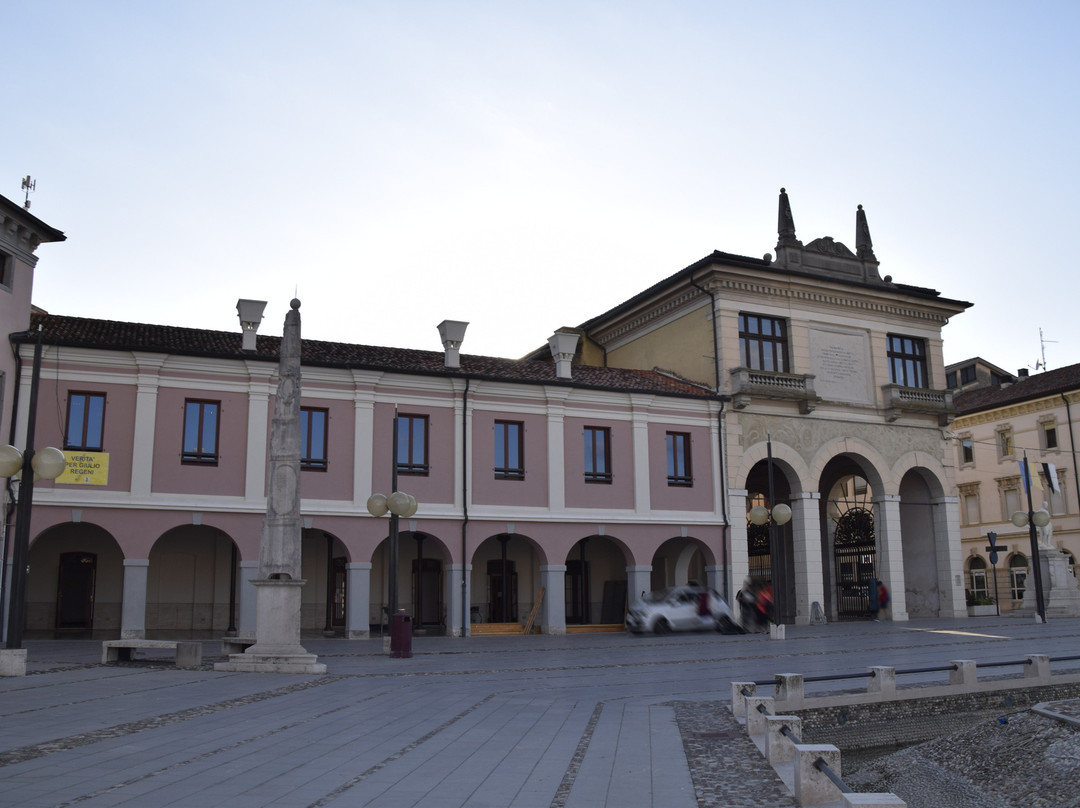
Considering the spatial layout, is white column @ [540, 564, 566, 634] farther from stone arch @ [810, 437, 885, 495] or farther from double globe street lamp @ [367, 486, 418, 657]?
stone arch @ [810, 437, 885, 495]

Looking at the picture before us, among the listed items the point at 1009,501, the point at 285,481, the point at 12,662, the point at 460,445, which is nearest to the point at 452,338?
the point at 460,445

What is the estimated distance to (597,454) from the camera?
3053 cm

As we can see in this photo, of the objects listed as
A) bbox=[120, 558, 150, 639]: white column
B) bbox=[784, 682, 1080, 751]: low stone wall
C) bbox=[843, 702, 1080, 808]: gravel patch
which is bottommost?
bbox=[843, 702, 1080, 808]: gravel patch

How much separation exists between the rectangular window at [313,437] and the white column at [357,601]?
291 cm

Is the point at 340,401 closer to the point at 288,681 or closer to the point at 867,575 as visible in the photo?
the point at 288,681

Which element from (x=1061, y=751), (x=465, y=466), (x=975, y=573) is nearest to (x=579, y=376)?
(x=465, y=466)

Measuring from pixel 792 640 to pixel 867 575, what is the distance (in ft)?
44.2

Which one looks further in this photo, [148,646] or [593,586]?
[593,586]

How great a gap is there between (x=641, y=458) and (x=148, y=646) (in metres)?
17.2

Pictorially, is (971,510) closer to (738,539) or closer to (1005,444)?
(1005,444)

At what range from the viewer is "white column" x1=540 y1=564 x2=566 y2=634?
94.3ft

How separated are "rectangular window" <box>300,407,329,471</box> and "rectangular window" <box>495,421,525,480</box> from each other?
513cm

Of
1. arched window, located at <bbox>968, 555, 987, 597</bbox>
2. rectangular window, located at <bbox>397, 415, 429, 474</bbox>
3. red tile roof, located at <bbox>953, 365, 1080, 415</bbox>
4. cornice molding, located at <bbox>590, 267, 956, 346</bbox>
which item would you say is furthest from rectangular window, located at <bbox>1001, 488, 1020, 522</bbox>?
rectangular window, located at <bbox>397, 415, 429, 474</bbox>

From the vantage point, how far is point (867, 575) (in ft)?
120
